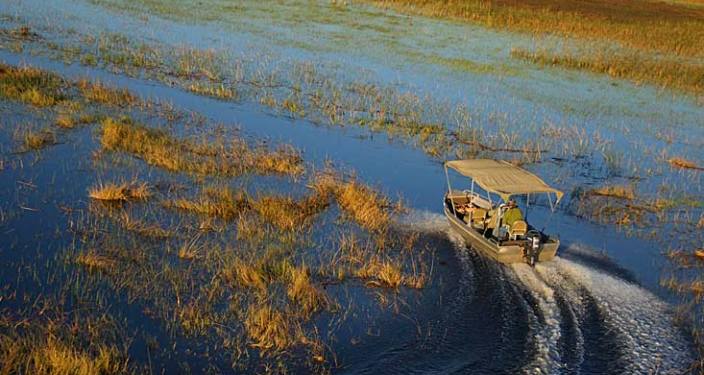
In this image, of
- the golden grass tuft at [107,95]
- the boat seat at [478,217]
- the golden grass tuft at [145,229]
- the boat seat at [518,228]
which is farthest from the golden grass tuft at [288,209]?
the golden grass tuft at [107,95]

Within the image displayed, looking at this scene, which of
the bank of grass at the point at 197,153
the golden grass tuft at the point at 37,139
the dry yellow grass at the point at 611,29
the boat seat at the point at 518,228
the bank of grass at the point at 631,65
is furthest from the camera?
the dry yellow grass at the point at 611,29

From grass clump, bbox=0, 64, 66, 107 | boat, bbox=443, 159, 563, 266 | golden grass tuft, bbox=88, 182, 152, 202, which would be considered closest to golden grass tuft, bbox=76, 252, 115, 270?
golden grass tuft, bbox=88, 182, 152, 202

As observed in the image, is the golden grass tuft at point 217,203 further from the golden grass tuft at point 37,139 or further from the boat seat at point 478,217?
the boat seat at point 478,217

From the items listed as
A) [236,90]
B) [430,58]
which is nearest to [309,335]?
[236,90]

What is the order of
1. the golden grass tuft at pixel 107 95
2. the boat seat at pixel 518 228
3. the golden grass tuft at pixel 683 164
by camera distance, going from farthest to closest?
the golden grass tuft at pixel 107 95 < the golden grass tuft at pixel 683 164 < the boat seat at pixel 518 228

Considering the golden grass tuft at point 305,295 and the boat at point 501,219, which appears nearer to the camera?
the golden grass tuft at point 305,295

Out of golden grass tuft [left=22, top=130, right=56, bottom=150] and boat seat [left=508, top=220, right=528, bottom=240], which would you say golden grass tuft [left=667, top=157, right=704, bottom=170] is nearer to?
boat seat [left=508, top=220, right=528, bottom=240]

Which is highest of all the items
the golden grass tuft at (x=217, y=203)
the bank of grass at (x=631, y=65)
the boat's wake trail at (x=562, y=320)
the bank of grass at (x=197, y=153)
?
the bank of grass at (x=631, y=65)
